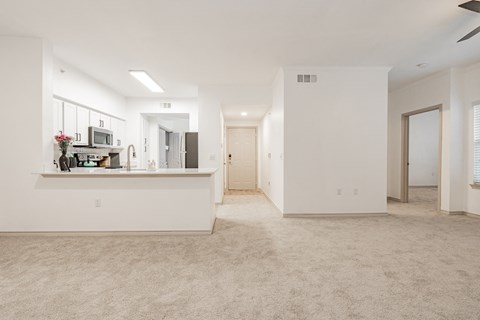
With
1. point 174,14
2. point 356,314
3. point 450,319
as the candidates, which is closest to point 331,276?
point 356,314

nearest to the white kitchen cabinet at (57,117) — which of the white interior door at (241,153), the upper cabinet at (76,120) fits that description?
the upper cabinet at (76,120)

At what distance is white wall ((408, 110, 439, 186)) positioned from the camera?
9.44m

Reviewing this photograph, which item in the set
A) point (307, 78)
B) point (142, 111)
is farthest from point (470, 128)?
point (142, 111)

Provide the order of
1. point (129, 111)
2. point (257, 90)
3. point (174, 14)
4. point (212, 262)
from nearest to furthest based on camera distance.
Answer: point (212, 262) → point (174, 14) → point (257, 90) → point (129, 111)

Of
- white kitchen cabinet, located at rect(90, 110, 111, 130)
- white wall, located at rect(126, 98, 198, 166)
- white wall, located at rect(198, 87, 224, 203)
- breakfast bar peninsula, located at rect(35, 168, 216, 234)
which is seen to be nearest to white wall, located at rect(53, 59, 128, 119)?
white kitchen cabinet, located at rect(90, 110, 111, 130)

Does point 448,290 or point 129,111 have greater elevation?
point 129,111

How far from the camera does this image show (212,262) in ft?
9.16

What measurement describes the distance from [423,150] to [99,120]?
33.8 feet

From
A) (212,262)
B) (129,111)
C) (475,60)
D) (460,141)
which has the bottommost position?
(212,262)

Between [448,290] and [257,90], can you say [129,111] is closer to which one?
[257,90]

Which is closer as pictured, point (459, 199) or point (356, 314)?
point (356, 314)

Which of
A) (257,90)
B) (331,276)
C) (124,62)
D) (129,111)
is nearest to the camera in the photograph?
(331,276)

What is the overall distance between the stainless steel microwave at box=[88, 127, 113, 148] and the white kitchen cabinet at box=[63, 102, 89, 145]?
0.33 feet

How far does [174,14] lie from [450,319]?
3728 mm
